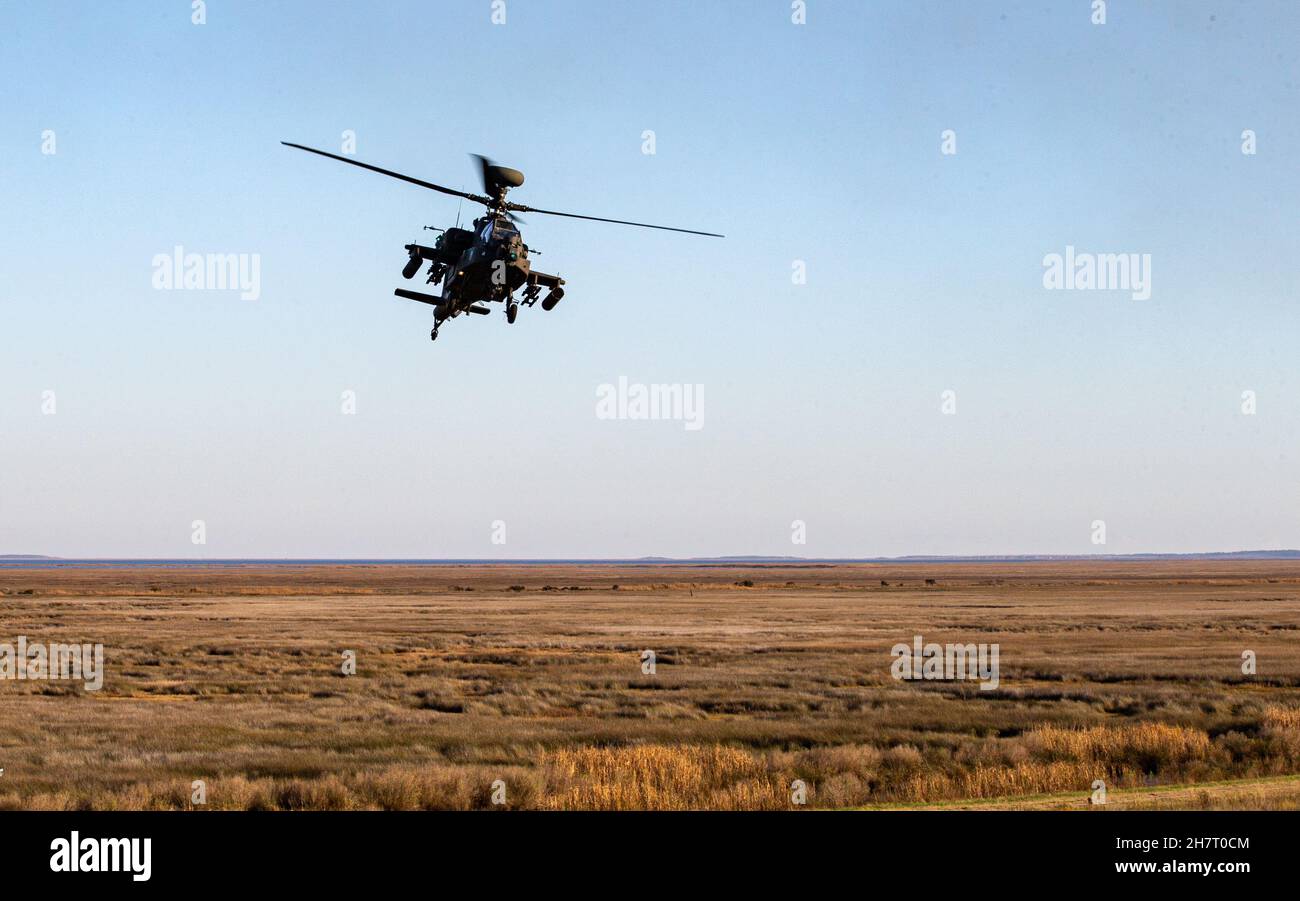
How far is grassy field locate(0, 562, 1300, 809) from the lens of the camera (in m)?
19.0

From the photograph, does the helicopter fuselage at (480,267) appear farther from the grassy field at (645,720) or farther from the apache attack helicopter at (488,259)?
the grassy field at (645,720)

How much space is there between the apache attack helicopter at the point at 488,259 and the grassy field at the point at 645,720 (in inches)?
378

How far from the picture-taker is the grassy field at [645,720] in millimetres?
18984

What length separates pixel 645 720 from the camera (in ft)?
90.8

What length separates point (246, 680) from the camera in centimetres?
3716

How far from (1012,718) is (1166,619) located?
4544 centimetres

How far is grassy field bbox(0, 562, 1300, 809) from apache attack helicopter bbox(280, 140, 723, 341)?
9.59 meters

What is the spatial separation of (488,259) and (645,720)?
Result: 38.2 feet
